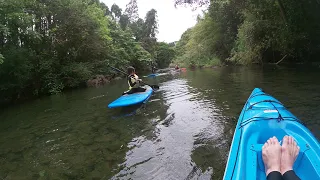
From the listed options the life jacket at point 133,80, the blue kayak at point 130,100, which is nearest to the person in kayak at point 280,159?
the blue kayak at point 130,100

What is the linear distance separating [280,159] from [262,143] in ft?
2.20

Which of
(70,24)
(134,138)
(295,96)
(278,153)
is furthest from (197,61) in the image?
(278,153)

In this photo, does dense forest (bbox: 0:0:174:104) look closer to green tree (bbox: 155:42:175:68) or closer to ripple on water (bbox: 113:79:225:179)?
ripple on water (bbox: 113:79:225:179)

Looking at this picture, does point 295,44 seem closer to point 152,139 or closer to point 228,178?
point 152,139

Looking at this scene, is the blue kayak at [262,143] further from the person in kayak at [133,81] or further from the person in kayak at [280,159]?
the person in kayak at [133,81]

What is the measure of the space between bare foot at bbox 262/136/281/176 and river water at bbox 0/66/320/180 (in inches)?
35.2

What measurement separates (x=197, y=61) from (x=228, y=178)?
3167 cm

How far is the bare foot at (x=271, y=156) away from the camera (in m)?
2.27

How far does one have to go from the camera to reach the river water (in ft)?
12.1

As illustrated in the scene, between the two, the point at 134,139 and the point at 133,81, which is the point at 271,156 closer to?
the point at 134,139

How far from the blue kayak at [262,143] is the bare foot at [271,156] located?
10cm

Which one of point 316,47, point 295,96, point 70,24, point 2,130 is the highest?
point 70,24

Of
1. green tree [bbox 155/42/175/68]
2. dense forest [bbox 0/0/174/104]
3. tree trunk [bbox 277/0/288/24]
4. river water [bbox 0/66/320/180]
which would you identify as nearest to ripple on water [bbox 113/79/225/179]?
river water [bbox 0/66/320/180]

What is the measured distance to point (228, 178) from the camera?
2.21m
